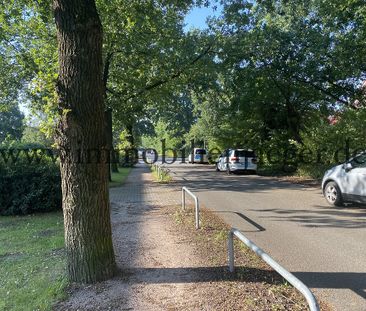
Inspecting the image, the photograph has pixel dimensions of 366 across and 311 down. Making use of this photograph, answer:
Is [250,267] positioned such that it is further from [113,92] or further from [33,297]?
[113,92]

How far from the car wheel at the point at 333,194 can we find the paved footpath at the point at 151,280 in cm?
528

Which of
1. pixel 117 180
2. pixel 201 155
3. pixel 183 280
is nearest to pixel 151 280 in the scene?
pixel 183 280

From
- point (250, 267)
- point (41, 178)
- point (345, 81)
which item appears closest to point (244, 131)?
point (345, 81)

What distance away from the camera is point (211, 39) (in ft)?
69.1

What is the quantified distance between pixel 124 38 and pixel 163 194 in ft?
26.1

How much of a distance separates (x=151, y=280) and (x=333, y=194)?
798 centimetres

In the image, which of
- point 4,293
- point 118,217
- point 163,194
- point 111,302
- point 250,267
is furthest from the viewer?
point 163,194

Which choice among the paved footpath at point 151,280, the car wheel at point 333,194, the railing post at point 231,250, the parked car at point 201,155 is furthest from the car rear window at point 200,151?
the railing post at point 231,250

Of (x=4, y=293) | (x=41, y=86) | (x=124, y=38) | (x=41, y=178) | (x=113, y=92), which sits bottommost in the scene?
(x=4, y=293)

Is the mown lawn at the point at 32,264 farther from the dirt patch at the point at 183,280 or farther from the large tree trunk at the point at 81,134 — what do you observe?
the large tree trunk at the point at 81,134

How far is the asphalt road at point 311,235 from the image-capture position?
5.32 m

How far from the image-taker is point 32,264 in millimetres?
6648

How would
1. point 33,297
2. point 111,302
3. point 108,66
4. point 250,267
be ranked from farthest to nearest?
point 108,66 < point 250,267 < point 33,297 < point 111,302

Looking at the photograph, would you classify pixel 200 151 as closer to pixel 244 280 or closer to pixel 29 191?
pixel 29 191
